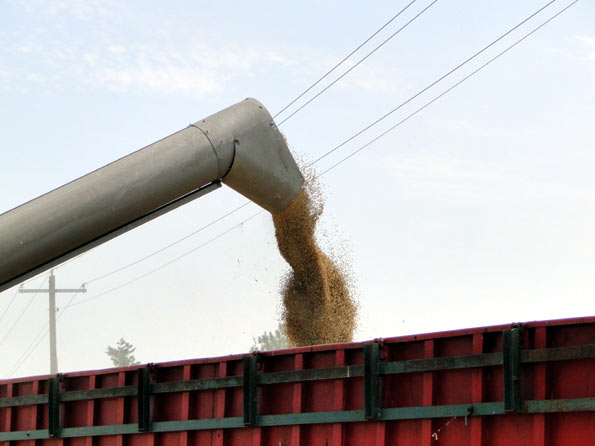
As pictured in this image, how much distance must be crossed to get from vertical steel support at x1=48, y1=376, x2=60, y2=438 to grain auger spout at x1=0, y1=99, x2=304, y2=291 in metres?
1.86

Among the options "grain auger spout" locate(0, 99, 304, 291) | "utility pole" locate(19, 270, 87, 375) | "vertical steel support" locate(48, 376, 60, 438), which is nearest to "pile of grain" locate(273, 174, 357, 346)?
"grain auger spout" locate(0, 99, 304, 291)

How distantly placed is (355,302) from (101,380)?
440cm

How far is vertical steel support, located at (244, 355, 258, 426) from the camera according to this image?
8312 mm

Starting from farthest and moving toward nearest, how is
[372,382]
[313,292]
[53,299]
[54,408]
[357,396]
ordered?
[53,299] → [313,292] → [54,408] → [357,396] → [372,382]

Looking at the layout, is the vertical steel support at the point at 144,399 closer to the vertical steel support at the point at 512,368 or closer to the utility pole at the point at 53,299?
the vertical steel support at the point at 512,368

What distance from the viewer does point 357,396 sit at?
301 inches

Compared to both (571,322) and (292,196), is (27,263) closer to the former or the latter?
(292,196)

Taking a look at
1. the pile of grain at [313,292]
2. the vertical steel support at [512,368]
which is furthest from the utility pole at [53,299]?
the vertical steel support at [512,368]

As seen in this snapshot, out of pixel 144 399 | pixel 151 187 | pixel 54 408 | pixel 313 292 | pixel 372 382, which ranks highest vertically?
pixel 151 187

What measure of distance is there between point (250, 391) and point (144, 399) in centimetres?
142

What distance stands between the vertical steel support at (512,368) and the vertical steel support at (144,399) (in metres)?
3.90

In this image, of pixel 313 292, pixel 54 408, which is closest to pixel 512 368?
pixel 54 408

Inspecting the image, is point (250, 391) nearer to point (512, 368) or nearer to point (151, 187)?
point (151, 187)

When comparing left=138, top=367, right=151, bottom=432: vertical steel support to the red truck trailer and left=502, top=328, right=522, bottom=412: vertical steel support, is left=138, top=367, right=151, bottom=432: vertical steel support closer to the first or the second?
the red truck trailer
